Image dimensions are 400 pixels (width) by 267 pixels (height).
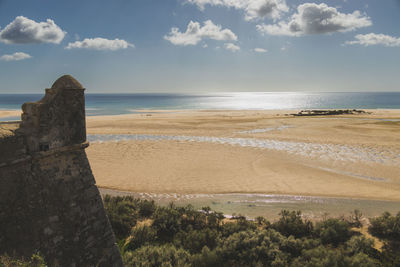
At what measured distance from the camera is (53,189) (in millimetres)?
5367

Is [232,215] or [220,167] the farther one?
[220,167]

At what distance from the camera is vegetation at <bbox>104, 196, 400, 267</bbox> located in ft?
23.3

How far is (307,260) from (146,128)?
3170 cm

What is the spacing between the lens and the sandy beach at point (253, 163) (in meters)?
14.4

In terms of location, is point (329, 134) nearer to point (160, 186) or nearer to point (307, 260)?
point (160, 186)

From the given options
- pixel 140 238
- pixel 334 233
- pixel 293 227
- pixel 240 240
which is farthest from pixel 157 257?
pixel 334 233

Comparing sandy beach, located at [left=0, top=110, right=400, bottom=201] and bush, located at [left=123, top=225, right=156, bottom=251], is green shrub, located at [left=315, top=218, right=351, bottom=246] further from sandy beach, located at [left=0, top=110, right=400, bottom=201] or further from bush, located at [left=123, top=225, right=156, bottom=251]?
bush, located at [left=123, top=225, right=156, bottom=251]

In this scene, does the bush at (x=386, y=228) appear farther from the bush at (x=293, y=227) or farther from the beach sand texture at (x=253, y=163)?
the beach sand texture at (x=253, y=163)

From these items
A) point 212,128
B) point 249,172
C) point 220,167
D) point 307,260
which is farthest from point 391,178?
point 212,128

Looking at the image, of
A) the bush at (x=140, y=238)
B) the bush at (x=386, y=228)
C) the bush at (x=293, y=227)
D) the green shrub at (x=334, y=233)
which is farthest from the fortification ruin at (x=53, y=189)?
the bush at (x=386, y=228)

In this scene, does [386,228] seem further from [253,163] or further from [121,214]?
[253,163]

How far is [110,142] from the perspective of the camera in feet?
86.6

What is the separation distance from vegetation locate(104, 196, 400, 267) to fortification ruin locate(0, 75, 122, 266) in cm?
181

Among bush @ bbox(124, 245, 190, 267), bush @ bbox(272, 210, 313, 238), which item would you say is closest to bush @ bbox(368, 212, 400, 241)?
bush @ bbox(272, 210, 313, 238)
